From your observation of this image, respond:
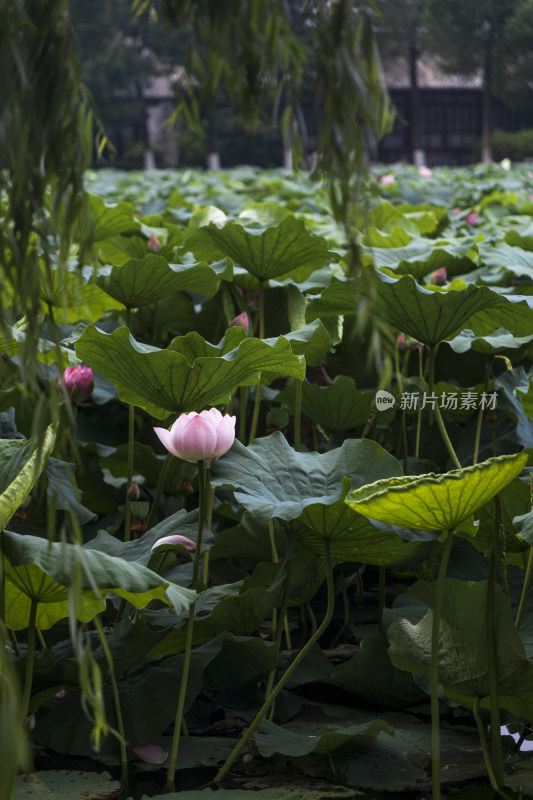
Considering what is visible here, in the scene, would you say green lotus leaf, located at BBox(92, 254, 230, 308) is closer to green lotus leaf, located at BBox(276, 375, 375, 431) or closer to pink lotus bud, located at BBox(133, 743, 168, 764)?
green lotus leaf, located at BBox(276, 375, 375, 431)

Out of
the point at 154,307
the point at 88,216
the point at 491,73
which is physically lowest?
the point at 154,307

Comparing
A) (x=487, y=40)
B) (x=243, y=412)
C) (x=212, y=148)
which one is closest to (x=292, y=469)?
(x=243, y=412)

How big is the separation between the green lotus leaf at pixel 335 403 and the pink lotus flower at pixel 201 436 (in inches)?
23.5

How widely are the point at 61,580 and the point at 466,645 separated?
0.55 m

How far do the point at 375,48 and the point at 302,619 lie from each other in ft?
3.84

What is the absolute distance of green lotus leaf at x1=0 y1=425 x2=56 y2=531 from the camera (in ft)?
3.57

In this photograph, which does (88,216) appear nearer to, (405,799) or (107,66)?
(405,799)

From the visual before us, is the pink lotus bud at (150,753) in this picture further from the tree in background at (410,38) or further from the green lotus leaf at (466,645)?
the tree in background at (410,38)

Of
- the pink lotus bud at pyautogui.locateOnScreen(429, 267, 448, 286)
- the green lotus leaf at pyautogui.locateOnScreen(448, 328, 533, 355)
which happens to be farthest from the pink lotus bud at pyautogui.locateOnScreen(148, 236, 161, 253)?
the green lotus leaf at pyautogui.locateOnScreen(448, 328, 533, 355)

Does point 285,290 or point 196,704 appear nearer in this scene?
point 196,704

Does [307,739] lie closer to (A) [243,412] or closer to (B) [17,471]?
(B) [17,471]

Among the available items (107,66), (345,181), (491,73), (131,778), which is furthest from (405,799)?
(491,73)

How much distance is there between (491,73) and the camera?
34094 mm

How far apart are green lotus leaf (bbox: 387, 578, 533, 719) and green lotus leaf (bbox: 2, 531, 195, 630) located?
0.32 m
